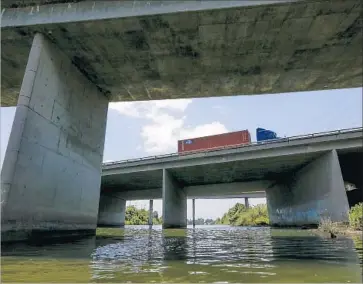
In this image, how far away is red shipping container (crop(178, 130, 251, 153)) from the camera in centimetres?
3431

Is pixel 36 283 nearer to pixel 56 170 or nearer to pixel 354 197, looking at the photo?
pixel 56 170

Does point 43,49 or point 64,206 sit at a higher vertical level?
point 43,49

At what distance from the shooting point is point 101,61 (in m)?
15.9

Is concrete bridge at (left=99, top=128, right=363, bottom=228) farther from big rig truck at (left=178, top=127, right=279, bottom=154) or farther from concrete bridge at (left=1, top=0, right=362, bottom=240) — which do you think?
concrete bridge at (left=1, top=0, right=362, bottom=240)

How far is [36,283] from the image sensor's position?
10.9ft

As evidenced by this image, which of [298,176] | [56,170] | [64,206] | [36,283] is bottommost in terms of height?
[36,283]

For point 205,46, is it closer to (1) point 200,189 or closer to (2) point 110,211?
(1) point 200,189

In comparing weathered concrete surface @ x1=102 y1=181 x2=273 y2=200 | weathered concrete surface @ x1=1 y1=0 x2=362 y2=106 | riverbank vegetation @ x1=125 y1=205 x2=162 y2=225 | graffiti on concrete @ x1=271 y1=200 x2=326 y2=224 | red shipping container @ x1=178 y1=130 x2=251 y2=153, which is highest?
red shipping container @ x1=178 y1=130 x2=251 y2=153

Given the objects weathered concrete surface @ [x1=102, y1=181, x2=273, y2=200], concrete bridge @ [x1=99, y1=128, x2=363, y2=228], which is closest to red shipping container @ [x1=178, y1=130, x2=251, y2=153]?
concrete bridge @ [x1=99, y1=128, x2=363, y2=228]

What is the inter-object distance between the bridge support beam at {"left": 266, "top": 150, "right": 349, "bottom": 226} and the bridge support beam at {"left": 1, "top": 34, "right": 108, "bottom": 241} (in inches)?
785

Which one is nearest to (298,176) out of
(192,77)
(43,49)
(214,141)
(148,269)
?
(214,141)

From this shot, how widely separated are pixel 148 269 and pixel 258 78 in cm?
1641

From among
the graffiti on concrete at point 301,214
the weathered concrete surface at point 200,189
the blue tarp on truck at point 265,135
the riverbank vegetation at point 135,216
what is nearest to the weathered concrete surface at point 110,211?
the weathered concrete surface at point 200,189

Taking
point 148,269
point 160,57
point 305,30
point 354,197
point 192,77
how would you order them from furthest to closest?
point 354,197 → point 192,77 → point 160,57 → point 305,30 → point 148,269
